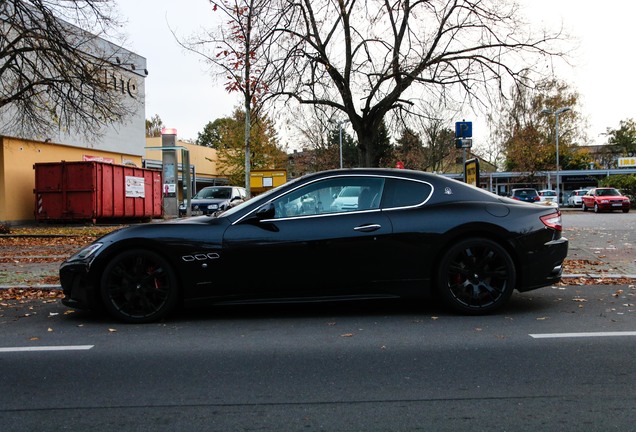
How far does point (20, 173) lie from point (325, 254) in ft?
71.3

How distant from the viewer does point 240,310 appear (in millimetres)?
6266

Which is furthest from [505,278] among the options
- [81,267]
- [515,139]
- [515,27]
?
[515,139]

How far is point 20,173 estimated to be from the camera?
23312 mm

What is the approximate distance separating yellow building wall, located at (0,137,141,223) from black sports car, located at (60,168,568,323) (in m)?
19.5

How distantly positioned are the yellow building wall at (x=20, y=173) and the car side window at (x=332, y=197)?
20.6 m

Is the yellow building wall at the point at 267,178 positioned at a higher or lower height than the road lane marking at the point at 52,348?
higher

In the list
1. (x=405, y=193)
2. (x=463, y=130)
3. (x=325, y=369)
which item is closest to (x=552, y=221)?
(x=405, y=193)

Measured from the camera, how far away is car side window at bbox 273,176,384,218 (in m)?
5.73

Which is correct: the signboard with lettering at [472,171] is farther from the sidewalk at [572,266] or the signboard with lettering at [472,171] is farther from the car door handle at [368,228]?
the car door handle at [368,228]

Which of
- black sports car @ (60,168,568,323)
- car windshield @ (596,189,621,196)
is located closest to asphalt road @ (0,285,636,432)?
black sports car @ (60,168,568,323)

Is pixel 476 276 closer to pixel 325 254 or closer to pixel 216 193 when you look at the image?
pixel 325 254

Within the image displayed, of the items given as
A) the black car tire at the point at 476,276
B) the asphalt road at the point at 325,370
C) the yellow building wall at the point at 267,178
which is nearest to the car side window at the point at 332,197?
the black car tire at the point at 476,276

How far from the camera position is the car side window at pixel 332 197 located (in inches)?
226

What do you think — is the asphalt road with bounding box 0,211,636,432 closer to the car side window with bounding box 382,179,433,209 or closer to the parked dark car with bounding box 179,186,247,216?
the car side window with bounding box 382,179,433,209
